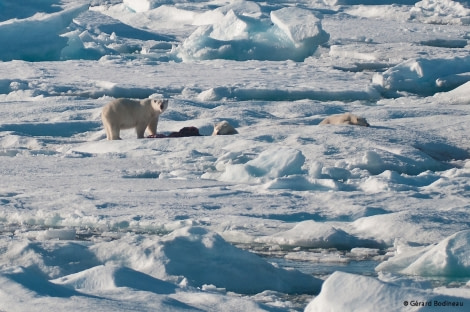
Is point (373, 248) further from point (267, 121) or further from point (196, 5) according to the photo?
point (196, 5)

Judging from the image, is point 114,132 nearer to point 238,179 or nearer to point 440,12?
point 238,179

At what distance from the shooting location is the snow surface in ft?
12.2

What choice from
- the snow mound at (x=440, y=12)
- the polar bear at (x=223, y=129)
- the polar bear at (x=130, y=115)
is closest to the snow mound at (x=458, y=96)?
the polar bear at (x=223, y=129)

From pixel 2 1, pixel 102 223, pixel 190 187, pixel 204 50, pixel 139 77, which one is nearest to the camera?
pixel 102 223

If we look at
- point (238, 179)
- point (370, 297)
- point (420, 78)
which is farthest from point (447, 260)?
point (420, 78)

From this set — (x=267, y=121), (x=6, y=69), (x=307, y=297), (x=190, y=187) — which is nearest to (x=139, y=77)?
(x=6, y=69)

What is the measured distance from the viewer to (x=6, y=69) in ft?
49.9

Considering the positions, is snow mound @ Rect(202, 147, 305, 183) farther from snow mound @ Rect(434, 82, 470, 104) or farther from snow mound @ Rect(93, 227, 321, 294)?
snow mound @ Rect(434, 82, 470, 104)

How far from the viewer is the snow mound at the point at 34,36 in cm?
1705

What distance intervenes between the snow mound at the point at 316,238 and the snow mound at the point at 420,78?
8.48 metres

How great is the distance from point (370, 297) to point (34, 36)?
14857mm

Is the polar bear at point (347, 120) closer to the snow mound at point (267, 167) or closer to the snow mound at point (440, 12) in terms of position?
the snow mound at point (267, 167)

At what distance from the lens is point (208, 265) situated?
4113 mm

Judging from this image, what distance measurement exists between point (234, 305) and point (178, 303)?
200 millimetres
